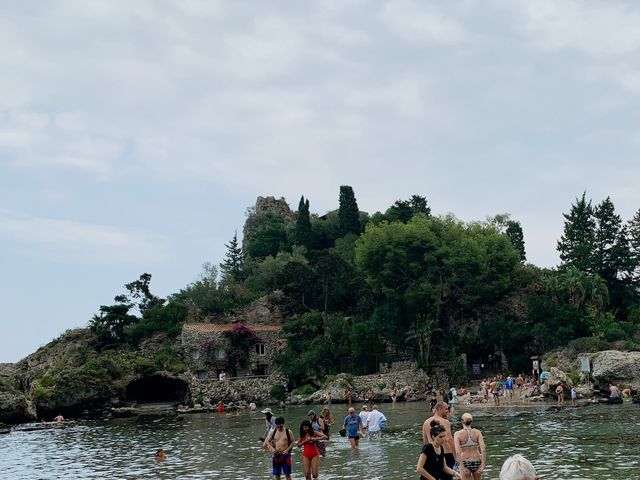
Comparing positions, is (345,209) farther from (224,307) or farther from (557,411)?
(557,411)

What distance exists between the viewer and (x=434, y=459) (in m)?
10.4

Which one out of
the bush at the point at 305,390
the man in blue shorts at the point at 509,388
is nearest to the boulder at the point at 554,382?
the man in blue shorts at the point at 509,388

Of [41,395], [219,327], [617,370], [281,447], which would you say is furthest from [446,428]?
[219,327]

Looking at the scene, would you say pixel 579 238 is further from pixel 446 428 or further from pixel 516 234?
pixel 446 428

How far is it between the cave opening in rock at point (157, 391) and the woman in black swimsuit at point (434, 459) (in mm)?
58388

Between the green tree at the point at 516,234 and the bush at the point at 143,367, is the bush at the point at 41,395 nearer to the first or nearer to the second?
the bush at the point at 143,367

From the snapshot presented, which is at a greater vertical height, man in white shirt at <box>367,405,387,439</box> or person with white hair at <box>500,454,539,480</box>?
person with white hair at <box>500,454,539,480</box>

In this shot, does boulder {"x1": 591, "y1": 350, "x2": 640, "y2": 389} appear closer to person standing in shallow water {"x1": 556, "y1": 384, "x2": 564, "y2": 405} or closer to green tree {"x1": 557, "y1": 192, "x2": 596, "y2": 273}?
person standing in shallow water {"x1": 556, "y1": 384, "x2": 564, "y2": 405}

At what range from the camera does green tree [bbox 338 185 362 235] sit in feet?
301

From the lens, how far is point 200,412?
54.0 metres

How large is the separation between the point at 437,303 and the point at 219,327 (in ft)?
68.4

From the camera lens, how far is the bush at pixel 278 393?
59.6 metres

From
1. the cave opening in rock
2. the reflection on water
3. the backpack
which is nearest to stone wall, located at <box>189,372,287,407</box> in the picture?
the cave opening in rock

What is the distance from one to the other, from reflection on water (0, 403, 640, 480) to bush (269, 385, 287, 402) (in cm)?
1835
